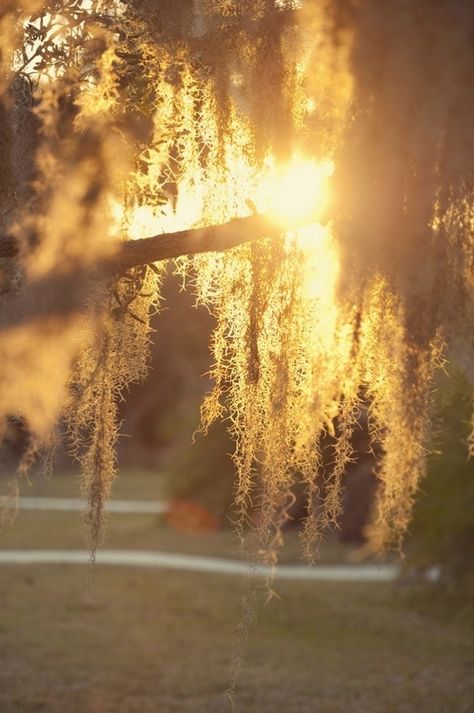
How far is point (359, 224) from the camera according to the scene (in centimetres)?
403

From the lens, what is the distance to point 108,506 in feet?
81.1

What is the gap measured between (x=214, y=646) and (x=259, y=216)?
26.9 feet

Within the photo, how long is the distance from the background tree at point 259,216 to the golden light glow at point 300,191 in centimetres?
2

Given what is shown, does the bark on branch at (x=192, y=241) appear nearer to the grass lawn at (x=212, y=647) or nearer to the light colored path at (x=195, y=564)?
the grass lawn at (x=212, y=647)

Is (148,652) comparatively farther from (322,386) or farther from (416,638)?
(322,386)

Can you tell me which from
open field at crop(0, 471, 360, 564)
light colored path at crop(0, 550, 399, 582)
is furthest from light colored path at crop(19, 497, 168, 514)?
light colored path at crop(0, 550, 399, 582)

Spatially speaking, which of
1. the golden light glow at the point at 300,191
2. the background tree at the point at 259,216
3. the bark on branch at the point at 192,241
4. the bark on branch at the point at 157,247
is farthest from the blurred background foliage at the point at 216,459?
the golden light glow at the point at 300,191

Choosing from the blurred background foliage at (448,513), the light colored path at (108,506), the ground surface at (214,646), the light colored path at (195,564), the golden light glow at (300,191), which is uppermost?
the golden light glow at (300,191)

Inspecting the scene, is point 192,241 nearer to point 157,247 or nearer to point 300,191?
point 157,247

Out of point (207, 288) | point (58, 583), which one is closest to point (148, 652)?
point (58, 583)

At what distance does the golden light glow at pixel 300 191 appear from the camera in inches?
173

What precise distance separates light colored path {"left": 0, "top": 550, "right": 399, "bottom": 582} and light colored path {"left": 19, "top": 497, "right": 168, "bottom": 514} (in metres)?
4.56

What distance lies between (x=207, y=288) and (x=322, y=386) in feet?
3.58

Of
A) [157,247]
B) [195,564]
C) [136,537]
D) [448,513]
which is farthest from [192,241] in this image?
[136,537]
